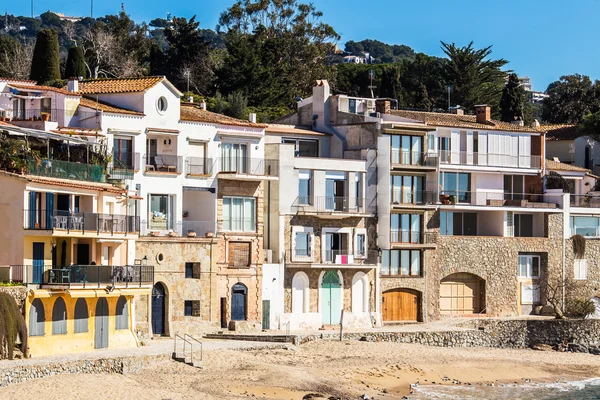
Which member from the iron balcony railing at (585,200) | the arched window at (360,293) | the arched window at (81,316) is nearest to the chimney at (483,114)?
the iron balcony railing at (585,200)

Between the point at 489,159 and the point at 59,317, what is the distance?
35.9 metres

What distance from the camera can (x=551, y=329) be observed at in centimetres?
7788

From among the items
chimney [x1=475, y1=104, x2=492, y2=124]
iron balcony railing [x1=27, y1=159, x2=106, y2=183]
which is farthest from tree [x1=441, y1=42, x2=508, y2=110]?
iron balcony railing [x1=27, y1=159, x2=106, y2=183]

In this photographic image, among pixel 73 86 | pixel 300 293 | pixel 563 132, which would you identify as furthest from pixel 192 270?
pixel 563 132

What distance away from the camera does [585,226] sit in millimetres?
86250

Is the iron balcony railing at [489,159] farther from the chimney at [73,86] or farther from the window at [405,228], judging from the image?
the chimney at [73,86]

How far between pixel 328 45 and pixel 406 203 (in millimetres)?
39193

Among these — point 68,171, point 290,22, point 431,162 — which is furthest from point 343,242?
point 290,22

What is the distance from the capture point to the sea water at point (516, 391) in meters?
58.8

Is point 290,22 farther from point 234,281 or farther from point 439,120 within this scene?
point 234,281

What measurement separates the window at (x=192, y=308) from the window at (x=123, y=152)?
22.1 ft

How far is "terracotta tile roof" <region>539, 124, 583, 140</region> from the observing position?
317ft

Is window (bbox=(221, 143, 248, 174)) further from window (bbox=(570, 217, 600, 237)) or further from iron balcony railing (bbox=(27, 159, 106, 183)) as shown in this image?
window (bbox=(570, 217, 600, 237))

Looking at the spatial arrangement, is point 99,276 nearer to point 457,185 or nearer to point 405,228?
point 405,228
